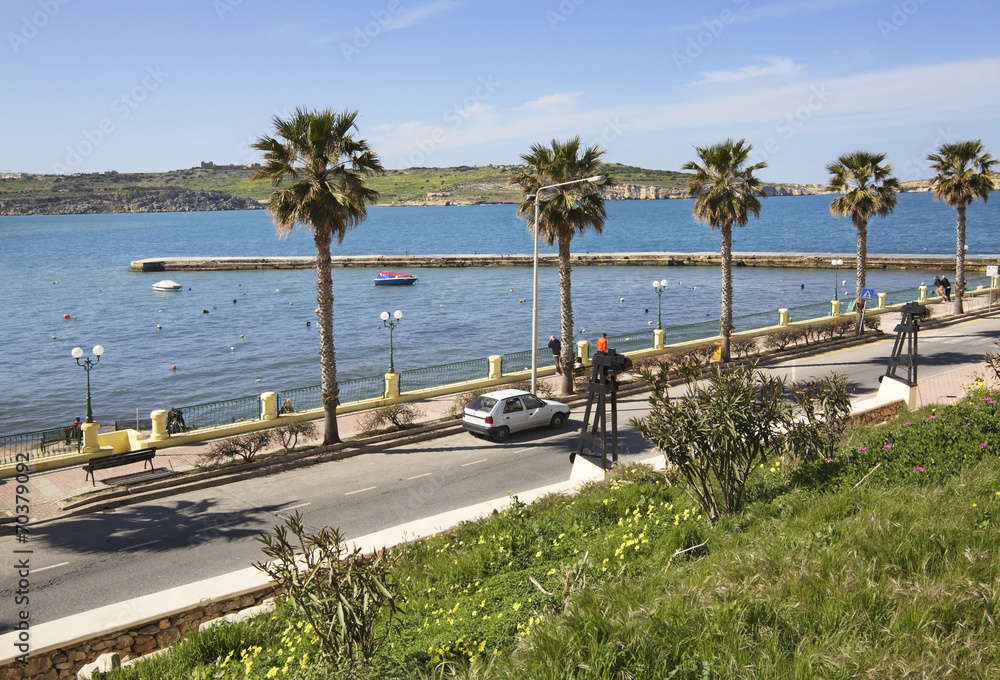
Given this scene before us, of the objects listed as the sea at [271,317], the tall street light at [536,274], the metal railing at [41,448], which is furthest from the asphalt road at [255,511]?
the sea at [271,317]

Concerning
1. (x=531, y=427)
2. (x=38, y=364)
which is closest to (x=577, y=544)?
(x=531, y=427)

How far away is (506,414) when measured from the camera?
23141 mm

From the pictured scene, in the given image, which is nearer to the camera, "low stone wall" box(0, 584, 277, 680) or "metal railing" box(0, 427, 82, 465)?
"low stone wall" box(0, 584, 277, 680)

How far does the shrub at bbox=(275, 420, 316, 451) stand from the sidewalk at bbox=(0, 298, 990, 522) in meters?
0.31

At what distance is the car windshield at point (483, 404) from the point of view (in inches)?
918

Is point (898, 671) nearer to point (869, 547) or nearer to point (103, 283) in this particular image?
point (869, 547)

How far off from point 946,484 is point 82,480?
62.8 ft

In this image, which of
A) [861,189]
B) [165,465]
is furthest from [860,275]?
[165,465]

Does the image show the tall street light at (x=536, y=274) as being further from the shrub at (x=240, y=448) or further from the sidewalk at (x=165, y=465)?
the shrub at (x=240, y=448)

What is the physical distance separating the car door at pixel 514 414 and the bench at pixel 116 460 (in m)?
9.62

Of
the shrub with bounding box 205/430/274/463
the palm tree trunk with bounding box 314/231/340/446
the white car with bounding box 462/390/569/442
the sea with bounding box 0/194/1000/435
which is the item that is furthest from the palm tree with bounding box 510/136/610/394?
the sea with bounding box 0/194/1000/435

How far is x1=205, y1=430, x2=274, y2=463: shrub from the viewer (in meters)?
20.3

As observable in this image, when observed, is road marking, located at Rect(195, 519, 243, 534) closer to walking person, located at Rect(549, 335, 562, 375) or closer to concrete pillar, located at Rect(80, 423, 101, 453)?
concrete pillar, located at Rect(80, 423, 101, 453)

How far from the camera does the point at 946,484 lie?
412 inches
